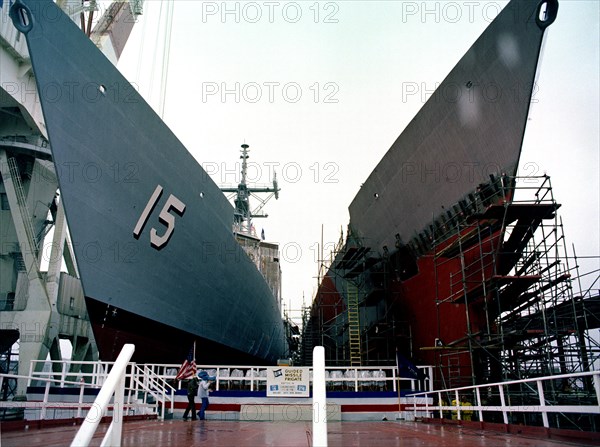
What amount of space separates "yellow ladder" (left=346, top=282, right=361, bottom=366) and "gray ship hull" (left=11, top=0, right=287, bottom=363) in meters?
7.05

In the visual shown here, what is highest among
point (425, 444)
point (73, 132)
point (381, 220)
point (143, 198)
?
point (381, 220)

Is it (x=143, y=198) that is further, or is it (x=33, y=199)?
(x=33, y=199)

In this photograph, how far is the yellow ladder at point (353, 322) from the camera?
63.9ft

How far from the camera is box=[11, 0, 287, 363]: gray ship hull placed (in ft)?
29.9

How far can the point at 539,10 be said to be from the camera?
10.6 metres

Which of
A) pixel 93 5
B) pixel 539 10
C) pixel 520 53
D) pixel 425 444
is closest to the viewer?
pixel 425 444

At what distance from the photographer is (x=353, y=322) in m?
19.9

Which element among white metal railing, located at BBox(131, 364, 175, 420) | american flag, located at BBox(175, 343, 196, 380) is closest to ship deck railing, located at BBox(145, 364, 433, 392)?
white metal railing, located at BBox(131, 364, 175, 420)

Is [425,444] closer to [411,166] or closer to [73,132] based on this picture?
[73,132]

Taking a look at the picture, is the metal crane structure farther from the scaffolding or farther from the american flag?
the scaffolding

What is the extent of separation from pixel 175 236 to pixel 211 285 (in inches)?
105

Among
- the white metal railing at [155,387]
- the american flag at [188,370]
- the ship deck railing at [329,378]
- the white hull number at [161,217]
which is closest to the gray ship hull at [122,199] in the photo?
the white hull number at [161,217]

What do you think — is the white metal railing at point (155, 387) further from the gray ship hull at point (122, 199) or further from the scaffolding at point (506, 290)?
the scaffolding at point (506, 290)

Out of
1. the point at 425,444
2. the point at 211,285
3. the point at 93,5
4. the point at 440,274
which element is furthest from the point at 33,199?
the point at 425,444
